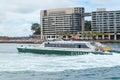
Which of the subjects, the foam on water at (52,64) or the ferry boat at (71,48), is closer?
the foam on water at (52,64)

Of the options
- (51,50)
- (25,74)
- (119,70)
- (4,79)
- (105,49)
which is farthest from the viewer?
(51,50)

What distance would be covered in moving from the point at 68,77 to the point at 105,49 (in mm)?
34802

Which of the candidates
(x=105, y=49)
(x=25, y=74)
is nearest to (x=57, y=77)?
(x=25, y=74)

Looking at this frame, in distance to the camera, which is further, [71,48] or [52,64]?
[71,48]

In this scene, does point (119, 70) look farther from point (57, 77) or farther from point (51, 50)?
point (51, 50)

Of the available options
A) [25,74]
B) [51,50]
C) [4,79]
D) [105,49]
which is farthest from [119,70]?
[51,50]

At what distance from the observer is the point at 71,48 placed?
69.9 metres

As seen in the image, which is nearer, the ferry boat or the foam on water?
the foam on water

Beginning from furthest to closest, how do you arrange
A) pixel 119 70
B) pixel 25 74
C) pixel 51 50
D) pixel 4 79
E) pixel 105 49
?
pixel 51 50 → pixel 105 49 → pixel 119 70 → pixel 25 74 → pixel 4 79

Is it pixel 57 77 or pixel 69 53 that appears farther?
pixel 69 53

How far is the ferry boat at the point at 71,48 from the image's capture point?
65.1 meters

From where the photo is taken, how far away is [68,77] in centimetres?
3108

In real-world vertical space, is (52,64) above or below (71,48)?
below

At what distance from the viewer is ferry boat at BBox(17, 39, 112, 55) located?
214 feet
